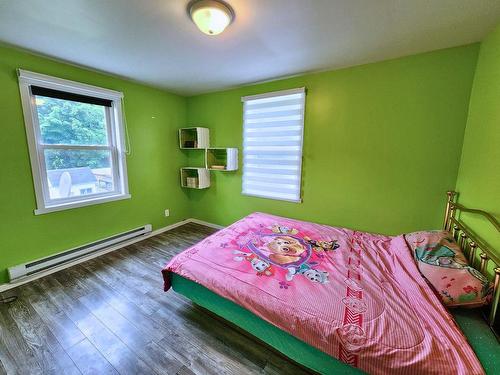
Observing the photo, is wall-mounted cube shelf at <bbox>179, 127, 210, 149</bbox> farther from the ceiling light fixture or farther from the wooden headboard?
the wooden headboard

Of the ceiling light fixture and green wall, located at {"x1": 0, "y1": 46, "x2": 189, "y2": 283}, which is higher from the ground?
the ceiling light fixture

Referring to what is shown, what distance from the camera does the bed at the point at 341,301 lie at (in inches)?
39.6

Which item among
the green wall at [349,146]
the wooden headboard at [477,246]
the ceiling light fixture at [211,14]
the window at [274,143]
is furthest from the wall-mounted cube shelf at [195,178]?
the wooden headboard at [477,246]

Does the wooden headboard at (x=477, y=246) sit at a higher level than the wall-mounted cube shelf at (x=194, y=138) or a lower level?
lower

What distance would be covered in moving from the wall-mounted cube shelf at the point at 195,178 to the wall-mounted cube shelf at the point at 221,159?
18 centimetres

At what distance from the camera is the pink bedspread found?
100 cm

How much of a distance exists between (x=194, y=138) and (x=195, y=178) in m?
0.74

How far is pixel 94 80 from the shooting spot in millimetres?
2527

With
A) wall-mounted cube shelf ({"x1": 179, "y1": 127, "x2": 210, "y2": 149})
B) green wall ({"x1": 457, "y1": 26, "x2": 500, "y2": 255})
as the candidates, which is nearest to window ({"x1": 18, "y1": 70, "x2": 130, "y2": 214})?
wall-mounted cube shelf ({"x1": 179, "y1": 127, "x2": 210, "y2": 149})

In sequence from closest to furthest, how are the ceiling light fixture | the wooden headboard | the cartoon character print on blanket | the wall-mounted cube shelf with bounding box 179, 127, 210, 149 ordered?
1. the wooden headboard
2. the ceiling light fixture
3. the cartoon character print on blanket
4. the wall-mounted cube shelf with bounding box 179, 127, 210, 149

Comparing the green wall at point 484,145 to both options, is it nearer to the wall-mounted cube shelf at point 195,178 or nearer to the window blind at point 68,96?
the wall-mounted cube shelf at point 195,178

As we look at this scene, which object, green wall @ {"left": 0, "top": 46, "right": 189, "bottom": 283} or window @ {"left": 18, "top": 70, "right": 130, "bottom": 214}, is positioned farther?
window @ {"left": 18, "top": 70, "right": 130, "bottom": 214}

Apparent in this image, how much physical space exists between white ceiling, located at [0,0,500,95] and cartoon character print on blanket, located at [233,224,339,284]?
1.92 m

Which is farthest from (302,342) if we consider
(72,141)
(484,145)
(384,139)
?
(72,141)
